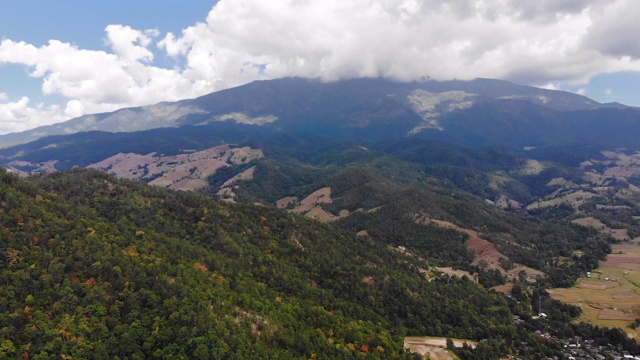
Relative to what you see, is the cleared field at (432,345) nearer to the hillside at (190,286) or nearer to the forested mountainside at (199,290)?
the hillside at (190,286)

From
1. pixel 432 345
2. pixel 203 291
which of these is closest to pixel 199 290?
pixel 203 291

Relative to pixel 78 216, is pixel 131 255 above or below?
below

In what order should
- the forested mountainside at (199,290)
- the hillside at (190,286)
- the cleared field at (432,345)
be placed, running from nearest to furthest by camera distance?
the hillside at (190,286) → the forested mountainside at (199,290) → the cleared field at (432,345)

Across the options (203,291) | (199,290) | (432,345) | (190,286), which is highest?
(190,286)

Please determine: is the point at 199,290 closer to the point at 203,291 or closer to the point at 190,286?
the point at 203,291

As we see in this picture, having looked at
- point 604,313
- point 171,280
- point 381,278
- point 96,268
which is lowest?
point 604,313

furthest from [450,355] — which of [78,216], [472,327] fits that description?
[78,216]

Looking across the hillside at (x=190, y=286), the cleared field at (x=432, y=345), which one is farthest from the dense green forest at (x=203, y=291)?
the cleared field at (x=432, y=345)

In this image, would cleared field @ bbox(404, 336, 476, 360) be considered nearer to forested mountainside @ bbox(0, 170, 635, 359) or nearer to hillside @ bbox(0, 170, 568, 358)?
hillside @ bbox(0, 170, 568, 358)

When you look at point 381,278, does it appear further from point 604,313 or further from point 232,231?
point 604,313
